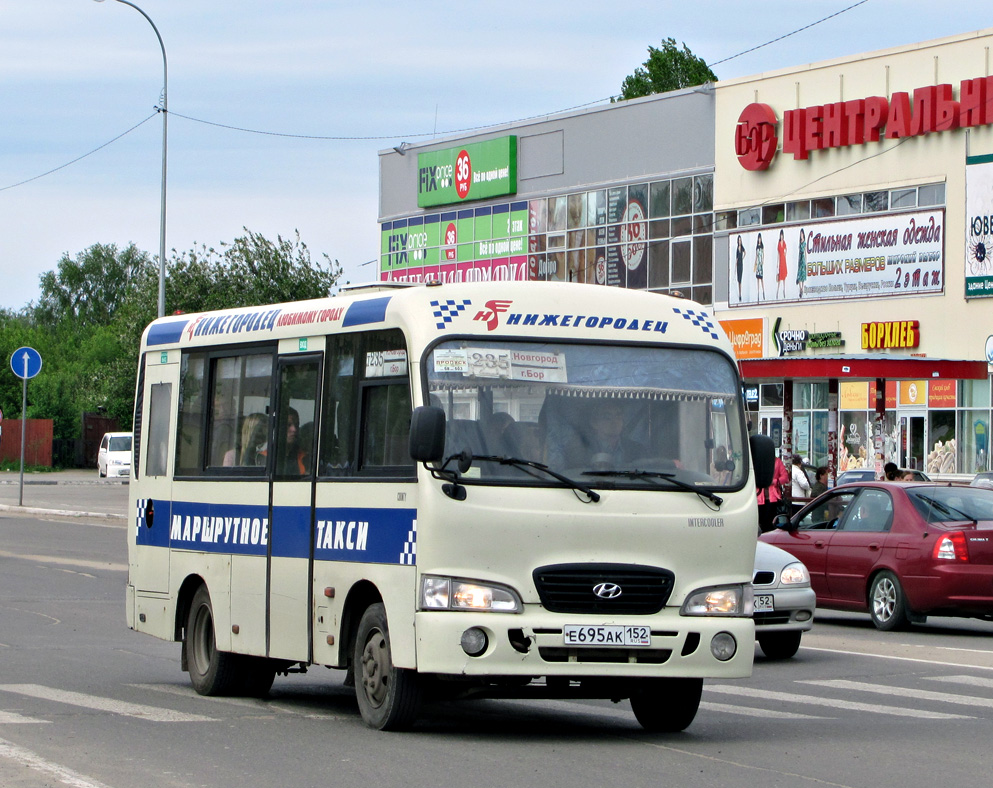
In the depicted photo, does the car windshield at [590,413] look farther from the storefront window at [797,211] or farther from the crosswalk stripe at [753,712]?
the storefront window at [797,211]

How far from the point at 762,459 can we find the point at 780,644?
5.16 meters

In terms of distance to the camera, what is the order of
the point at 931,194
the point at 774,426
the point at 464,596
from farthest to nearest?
the point at 774,426
the point at 931,194
the point at 464,596

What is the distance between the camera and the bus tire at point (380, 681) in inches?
362

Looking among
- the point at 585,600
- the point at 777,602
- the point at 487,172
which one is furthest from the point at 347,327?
the point at 487,172

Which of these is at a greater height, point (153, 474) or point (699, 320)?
point (699, 320)

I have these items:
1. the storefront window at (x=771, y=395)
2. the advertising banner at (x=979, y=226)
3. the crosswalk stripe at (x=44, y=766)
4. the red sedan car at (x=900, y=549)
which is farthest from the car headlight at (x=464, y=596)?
the storefront window at (x=771, y=395)

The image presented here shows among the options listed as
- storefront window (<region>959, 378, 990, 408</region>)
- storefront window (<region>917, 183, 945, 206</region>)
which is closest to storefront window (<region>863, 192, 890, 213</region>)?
storefront window (<region>917, 183, 945, 206</region>)

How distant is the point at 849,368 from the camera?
32.6m

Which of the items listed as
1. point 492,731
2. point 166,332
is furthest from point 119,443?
point 492,731

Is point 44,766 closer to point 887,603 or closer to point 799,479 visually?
point 887,603

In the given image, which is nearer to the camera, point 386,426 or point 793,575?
point 386,426

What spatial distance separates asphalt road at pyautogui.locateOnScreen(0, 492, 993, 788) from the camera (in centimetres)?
807

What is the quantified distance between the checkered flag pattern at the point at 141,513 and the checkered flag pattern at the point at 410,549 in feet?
13.2

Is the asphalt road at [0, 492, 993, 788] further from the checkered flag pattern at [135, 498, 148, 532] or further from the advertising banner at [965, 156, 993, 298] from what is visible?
the advertising banner at [965, 156, 993, 298]
